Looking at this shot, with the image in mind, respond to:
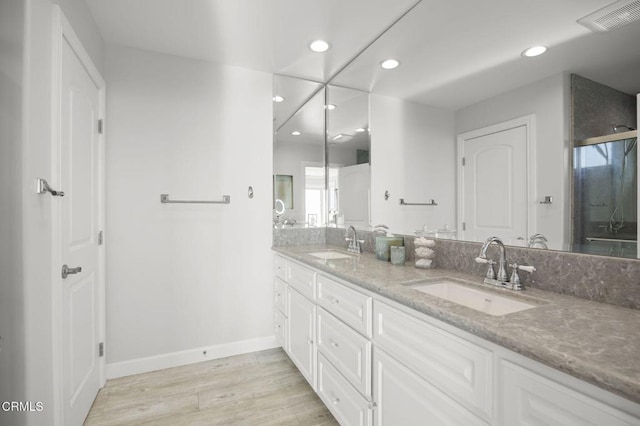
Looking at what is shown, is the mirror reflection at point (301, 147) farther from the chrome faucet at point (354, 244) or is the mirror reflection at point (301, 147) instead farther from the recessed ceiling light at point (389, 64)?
the recessed ceiling light at point (389, 64)

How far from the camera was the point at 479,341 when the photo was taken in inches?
33.3

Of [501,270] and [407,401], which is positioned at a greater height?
[501,270]

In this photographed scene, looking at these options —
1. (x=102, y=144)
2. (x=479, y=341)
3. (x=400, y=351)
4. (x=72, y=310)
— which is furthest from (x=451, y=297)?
(x=102, y=144)

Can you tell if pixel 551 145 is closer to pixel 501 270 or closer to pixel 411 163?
pixel 501 270

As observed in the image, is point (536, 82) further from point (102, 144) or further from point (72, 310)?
point (102, 144)

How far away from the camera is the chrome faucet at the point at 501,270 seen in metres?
1.22

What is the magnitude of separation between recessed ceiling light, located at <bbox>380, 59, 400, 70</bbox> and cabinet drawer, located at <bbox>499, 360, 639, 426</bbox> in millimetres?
1907

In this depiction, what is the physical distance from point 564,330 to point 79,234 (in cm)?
217

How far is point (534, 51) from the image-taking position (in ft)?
3.89

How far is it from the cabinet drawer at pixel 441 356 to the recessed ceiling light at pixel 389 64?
163cm

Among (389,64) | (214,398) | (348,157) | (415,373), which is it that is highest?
(389,64)

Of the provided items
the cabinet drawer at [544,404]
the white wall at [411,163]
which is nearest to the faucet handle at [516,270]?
the white wall at [411,163]

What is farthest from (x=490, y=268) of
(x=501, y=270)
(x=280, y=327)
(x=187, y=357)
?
(x=187, y=357)

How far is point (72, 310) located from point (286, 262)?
1283 mm
